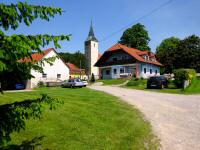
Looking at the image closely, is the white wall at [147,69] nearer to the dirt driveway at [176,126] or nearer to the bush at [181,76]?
the bush at [181,76]

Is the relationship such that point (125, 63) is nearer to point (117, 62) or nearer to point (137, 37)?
point (117, 62)

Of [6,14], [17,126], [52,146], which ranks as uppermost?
[6,14]

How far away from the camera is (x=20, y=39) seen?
13.4ft

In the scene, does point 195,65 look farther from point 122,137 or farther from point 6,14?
point 6,14

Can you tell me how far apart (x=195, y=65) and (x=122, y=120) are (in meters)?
56.7

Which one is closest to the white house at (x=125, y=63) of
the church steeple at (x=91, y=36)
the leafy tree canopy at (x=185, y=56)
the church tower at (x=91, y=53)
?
the leafy tree canopy at (x=185, y=56)

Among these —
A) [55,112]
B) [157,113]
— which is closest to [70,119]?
[55,112]

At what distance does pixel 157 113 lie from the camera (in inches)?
506

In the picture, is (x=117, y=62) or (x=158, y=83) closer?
(x=158, y=83)

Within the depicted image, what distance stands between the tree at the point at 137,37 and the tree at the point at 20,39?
2616 inches

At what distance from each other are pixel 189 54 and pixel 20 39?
63.5 m

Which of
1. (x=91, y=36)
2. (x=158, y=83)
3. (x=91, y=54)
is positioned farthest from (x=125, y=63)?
(x=91, y=36)

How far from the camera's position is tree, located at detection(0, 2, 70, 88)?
3955mm

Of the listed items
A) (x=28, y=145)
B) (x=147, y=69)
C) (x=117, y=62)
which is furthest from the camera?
(x=147, y=69)
